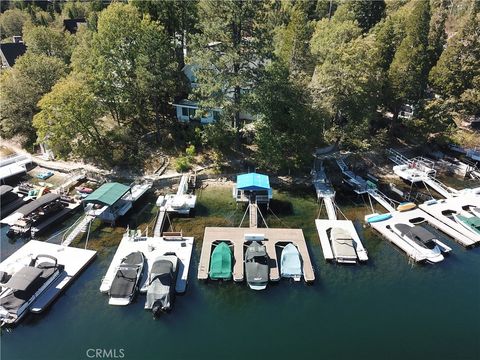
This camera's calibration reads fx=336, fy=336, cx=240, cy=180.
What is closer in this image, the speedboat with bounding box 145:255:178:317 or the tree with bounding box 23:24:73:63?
the speedboat with bounding box 145:255:178:317

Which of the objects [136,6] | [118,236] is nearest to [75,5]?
[136,6]

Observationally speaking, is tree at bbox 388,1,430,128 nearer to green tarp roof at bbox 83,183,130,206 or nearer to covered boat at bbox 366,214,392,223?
covered boat at bbox 366,214,392,223

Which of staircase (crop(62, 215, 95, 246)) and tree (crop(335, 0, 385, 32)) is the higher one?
tree (crop(335, 0, 385, 32))

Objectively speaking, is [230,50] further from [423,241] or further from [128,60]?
[423,241]

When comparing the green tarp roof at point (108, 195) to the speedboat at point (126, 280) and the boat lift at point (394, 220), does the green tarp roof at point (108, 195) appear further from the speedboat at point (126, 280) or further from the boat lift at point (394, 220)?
the boat lift at point (394, 220)

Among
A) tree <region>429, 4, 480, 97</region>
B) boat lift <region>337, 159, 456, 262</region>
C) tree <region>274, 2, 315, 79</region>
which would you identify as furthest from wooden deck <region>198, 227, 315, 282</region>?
tree <region>429, 4, 480, 97</region>

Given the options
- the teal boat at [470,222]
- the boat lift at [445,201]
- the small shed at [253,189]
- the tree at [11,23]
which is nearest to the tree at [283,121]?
the small shed at [253,189]
